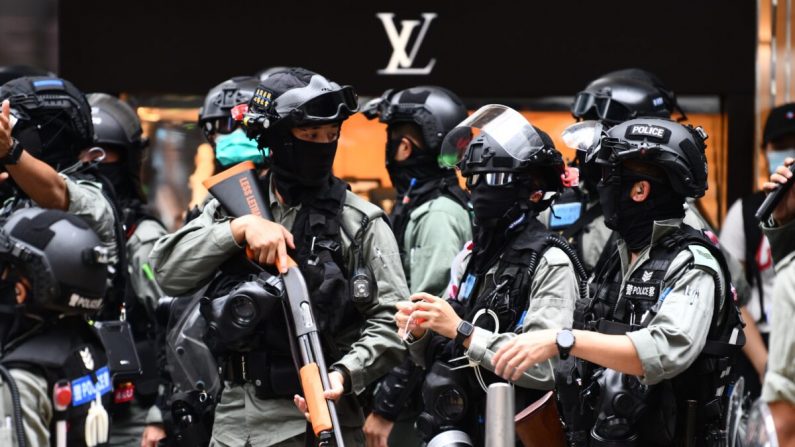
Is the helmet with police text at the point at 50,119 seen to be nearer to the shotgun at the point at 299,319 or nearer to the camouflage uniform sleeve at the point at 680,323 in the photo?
the shotgun at the point at 299,319

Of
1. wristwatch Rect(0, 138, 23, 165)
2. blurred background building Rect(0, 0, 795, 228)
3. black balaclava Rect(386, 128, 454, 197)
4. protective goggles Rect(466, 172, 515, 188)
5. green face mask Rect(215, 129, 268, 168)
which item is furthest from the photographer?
blurred background building Rect(0, 0, 795, 228)

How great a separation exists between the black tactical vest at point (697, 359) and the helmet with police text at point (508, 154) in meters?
0.61

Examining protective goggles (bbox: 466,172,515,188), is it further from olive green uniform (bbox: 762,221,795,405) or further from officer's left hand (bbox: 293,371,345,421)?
olive green uniform (bbox: 762,221,795,405)

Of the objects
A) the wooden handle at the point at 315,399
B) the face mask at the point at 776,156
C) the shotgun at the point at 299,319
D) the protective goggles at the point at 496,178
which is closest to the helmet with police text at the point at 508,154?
the protective goggles at the point at 496,178

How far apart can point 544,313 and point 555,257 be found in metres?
0.25

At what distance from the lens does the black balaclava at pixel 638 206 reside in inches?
189

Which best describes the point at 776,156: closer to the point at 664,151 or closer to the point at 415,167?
the point at 415,167

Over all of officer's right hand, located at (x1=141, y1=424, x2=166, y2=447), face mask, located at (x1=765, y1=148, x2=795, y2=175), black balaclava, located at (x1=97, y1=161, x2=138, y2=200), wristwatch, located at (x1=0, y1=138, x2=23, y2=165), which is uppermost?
wristwatch, located at (x1=0, y1=138, x2=23, y2=165)

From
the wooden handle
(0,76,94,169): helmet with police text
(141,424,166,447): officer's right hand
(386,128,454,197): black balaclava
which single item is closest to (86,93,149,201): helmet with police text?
(0,76,94,169): helmet with police text

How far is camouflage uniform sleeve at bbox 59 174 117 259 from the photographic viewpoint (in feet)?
18.5

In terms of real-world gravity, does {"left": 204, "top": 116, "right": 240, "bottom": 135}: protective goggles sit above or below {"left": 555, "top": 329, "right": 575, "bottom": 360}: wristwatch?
above

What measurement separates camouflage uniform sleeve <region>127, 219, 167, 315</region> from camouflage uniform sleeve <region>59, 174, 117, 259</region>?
1.01 meters

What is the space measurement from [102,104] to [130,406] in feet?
5.62

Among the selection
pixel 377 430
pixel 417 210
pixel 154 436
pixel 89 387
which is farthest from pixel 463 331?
pixel 417 210
